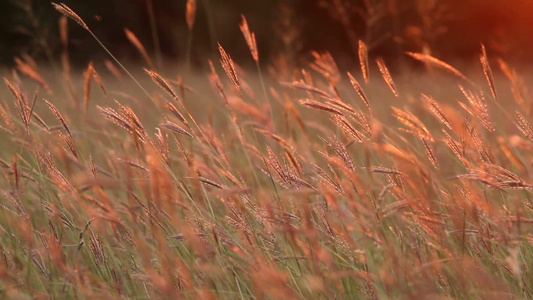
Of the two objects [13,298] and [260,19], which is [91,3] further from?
[13,298]

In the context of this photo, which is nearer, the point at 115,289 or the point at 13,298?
the point at 13,298

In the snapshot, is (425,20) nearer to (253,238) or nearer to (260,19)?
(253,238)

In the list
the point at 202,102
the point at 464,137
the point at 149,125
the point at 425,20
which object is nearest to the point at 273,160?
the point at 464,137

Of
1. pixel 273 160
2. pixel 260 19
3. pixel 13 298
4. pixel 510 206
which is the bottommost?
pixel 13 298

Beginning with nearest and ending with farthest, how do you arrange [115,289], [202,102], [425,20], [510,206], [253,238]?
[115,289] < [253,238] < [510,206] < [425,20] < [202,102]

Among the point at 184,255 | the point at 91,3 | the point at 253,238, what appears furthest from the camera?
the point at 91,3

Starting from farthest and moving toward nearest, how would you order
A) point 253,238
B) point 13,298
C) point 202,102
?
point 202,102, point 253,238, point 13,298

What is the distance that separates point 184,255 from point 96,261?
23cm

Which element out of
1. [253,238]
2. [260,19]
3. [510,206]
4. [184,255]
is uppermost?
[260,19]

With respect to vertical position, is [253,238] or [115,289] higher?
Result: [253,238]

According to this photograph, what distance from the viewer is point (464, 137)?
132 centimetres

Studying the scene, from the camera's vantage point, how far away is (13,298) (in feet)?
4.33

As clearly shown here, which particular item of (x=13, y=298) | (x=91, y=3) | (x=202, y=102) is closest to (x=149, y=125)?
(x=202, y=102)

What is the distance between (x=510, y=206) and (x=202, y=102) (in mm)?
5337
